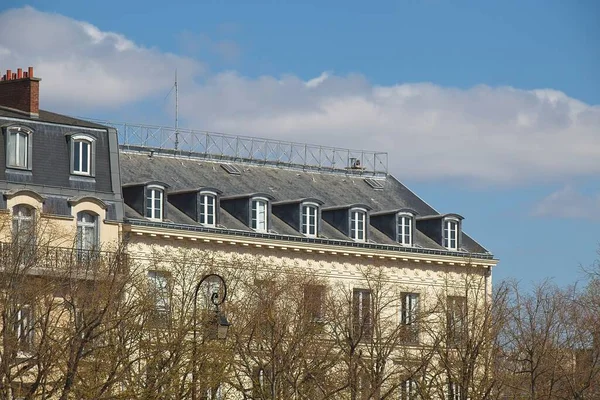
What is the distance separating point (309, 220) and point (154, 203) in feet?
26.2

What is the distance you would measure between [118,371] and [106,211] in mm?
11776

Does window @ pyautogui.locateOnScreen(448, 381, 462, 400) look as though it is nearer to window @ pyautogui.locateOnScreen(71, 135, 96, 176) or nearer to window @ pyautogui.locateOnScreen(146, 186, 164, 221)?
window @ pyautogui.locateOnScreen(146, 186, 164, 221)

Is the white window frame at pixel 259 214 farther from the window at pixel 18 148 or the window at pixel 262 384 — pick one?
the window at pixel 18 148

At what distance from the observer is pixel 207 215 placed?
254ft

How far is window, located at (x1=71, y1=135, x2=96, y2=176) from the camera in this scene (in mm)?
72750

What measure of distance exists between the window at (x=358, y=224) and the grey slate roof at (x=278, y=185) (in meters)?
0.66

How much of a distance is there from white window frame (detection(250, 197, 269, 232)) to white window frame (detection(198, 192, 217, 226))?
1.88 metres

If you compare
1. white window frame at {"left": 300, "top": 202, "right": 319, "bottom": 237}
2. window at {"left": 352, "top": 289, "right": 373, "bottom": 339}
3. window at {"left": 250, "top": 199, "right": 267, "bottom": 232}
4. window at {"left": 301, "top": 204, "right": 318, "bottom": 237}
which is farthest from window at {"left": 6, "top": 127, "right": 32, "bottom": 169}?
window at {"left": 301, "top": 204, "right": 318, "bottom": 237}

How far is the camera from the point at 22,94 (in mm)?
74250

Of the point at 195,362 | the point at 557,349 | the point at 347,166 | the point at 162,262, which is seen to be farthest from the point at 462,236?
the point at 195,362

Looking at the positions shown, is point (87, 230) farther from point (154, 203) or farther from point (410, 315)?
point (410, 315)

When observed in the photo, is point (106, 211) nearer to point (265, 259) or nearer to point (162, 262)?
point (162, 262)

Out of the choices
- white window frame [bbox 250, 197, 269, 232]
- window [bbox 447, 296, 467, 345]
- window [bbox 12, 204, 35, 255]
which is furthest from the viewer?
white window frame [bbox 250, 197, 269, 232]

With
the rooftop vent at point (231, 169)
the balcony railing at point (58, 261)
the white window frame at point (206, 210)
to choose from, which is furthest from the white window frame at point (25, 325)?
the rooftop vent at point (231, 169)
